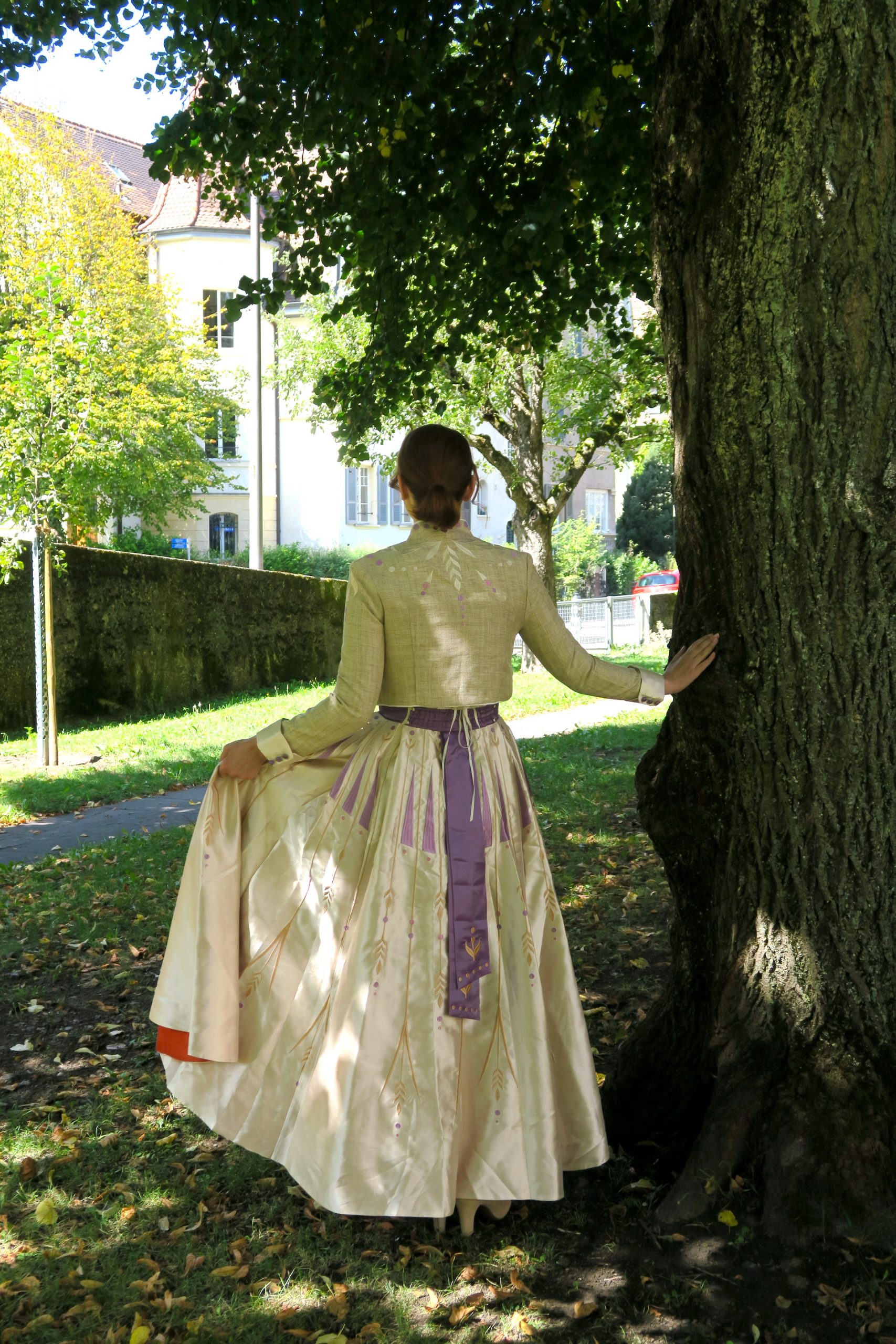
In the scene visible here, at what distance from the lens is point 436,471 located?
310 cm

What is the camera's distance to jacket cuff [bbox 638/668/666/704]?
3203 mm

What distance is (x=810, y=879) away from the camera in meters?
2.96

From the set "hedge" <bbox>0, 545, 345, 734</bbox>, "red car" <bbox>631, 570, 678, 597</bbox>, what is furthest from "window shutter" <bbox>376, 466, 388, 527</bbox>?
"hedge" <bbox>0, 545, 345, 734</bbox>

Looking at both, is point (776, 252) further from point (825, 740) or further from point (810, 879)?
point (810, 879)

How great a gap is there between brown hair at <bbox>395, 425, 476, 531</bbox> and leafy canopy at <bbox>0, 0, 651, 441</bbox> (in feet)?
8.97

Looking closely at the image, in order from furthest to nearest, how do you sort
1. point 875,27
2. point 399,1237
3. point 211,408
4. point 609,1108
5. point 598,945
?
point 211,408
point 598,945
point 609,1108
point 399,1237
point 875,27

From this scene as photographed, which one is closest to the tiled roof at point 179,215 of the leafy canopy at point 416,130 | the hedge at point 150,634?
the hedge at point 150,634

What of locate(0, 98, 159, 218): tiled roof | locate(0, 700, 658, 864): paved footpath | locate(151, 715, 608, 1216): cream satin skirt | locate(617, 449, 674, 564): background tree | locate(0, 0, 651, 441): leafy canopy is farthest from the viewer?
locate(617, 449, 674, 564): background tree

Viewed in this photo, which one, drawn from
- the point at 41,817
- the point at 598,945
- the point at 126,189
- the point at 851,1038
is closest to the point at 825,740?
the point at 851,1038

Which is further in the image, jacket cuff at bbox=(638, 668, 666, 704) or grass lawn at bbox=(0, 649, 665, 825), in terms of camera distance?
grass lawn at bbox=(0, 649, 665, 825)

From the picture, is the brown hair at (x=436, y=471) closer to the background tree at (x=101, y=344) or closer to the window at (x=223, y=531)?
the background tree at (x=101, y=344)

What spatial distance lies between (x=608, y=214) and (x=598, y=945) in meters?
3.85

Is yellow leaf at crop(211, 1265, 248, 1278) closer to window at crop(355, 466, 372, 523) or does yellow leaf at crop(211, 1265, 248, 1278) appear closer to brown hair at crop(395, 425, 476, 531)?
brown hair at crop(395, 425, 476, 531)

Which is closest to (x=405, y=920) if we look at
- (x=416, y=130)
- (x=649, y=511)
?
(x=416, y=130)
